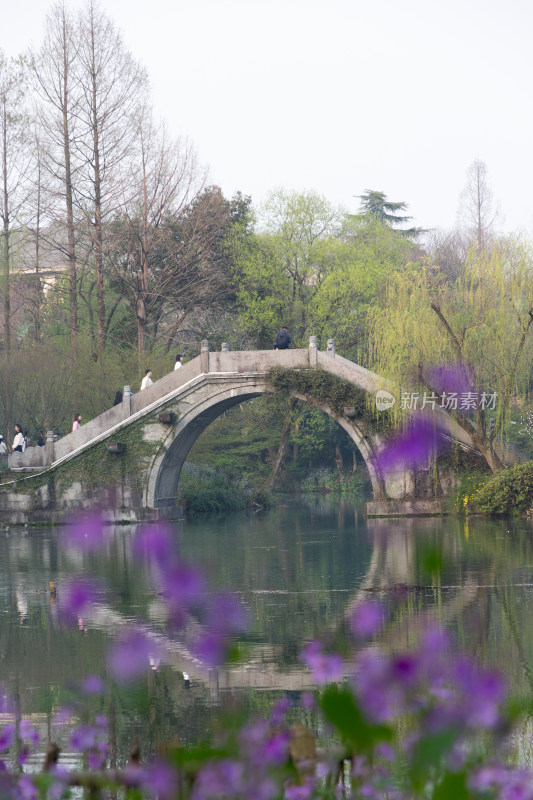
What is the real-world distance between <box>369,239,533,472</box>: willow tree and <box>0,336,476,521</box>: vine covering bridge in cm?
316

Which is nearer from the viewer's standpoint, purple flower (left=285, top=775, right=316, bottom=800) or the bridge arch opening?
purple flower (left=285, top=775, right=316, bottom=800)

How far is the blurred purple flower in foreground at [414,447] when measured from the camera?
24328 millimetres

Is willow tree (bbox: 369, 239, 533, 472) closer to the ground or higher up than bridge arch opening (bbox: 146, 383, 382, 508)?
higher up

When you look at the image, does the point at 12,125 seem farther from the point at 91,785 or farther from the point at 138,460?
the point at 91,785

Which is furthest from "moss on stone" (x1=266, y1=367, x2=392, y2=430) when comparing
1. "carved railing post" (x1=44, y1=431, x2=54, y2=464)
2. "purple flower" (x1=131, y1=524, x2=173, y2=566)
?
"carved railing post" (x1=44, y1=431, x2=54, y2=464)

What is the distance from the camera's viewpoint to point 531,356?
22719mm

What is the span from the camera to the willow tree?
73.9 ft

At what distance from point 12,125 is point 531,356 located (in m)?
19.4

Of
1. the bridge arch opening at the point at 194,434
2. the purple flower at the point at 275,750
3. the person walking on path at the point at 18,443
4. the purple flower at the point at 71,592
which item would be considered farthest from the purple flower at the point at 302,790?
the person walking on path at the point at 18,443

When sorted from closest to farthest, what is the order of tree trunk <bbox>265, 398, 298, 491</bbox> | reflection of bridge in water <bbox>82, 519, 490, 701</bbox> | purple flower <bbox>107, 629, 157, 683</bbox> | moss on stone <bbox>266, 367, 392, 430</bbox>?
reflection of bridge in water <bbox>82, 519, 490, 701</bbox> → purple flower <bbox>107, 629, 157, 683</bbox> → moss on stone <bbox>266, 367, 392, 430</bbox> → tree trunk <bbox>265, 398, 298, 491</bbox>

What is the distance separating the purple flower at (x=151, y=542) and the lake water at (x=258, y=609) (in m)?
0.30

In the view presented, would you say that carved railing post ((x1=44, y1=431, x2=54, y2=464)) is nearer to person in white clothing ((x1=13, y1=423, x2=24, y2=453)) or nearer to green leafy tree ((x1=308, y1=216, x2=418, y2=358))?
person in white clothing ((x1=13, y1=423, x2=24, y2=453))

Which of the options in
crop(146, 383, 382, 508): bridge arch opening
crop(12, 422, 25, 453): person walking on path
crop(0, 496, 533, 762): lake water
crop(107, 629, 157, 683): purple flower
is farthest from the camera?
crop(12, 422, 25, 453): person walking on path

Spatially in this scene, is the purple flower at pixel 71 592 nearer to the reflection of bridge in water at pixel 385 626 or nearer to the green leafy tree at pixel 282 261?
the reflection of bridge in water at pixel 385 626
